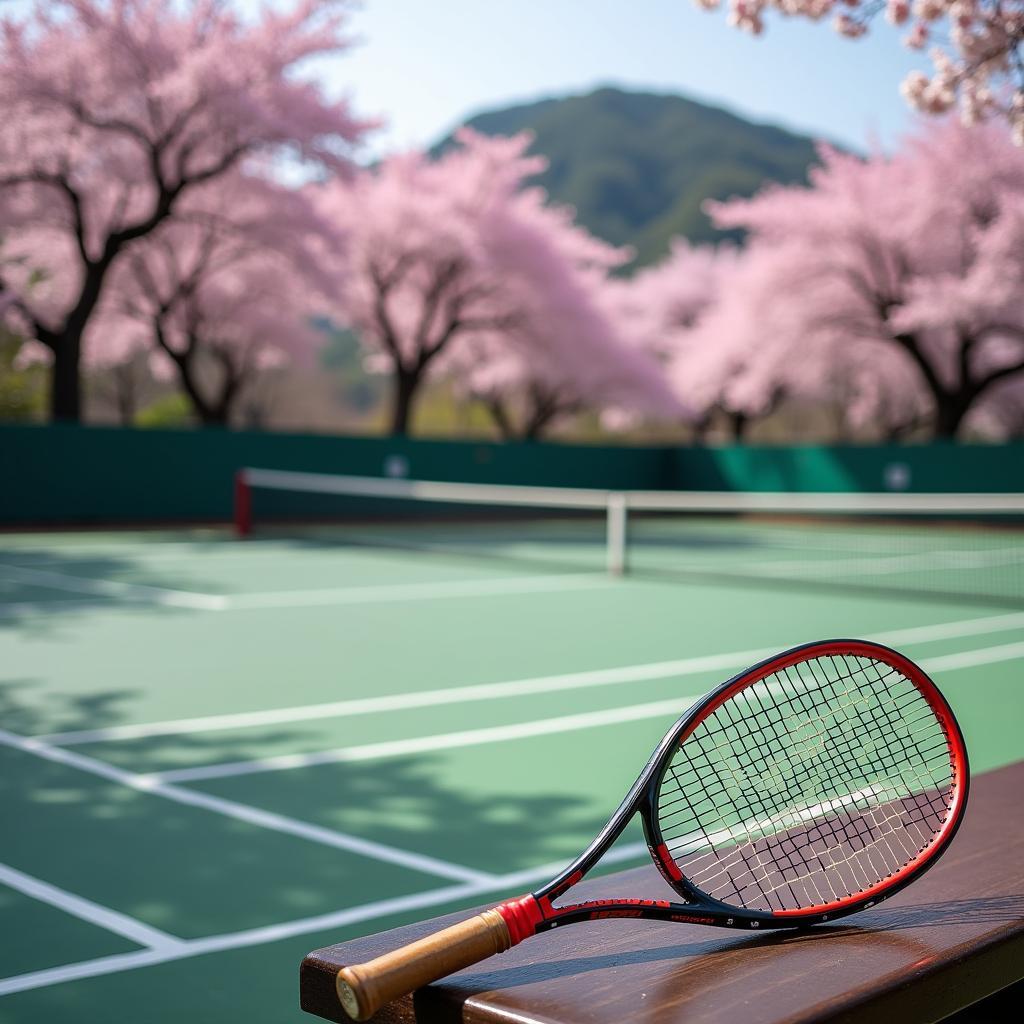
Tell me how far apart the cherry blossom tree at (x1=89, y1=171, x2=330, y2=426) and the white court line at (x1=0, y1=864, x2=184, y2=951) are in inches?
876

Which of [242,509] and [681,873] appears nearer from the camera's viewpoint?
[681,873]

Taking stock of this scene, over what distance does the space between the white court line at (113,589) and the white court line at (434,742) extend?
197 inches

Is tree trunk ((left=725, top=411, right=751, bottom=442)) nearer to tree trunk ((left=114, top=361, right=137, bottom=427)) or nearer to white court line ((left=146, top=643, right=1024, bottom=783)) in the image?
tree trunk ((left=114, top=361, right=137, bottom=427))

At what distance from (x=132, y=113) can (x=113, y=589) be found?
14266mm

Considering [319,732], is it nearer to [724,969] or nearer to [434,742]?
[434,742]

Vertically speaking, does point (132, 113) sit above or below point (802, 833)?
above

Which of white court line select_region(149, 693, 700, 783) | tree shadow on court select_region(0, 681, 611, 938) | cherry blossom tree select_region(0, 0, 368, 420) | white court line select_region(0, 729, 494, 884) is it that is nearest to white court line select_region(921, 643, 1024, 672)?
white court line select_region(149, 693, 700, 783)

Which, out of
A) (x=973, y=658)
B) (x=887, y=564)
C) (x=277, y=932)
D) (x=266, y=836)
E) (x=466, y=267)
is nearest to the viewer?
(x=277, y=932)

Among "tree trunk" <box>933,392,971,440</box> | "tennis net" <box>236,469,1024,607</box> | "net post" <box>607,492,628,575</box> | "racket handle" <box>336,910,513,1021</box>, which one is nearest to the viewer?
"racket handle" <box>336,910,513,1021</box>

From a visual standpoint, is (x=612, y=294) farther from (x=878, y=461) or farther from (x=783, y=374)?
(x=878, y=461)

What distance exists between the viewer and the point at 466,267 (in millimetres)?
31531

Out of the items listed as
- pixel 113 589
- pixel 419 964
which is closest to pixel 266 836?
pixel 419 964

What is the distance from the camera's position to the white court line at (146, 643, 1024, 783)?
17.4ft

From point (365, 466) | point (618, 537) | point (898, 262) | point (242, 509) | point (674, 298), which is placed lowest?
point (242, 509)
